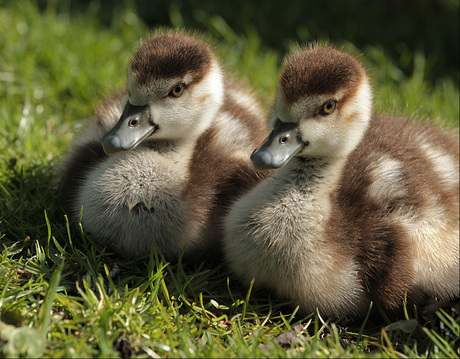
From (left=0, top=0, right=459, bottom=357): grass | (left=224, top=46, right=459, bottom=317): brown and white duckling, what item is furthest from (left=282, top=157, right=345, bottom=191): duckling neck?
(left=0, top=0, right=459, bottom=357): grass

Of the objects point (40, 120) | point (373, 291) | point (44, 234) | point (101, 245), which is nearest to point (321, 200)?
point (373, 291)

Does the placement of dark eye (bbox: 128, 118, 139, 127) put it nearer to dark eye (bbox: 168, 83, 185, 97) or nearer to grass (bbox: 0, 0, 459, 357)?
dark eye (bbox: 168, 83, 185, 97)

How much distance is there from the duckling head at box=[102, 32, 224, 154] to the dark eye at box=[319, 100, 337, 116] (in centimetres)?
61

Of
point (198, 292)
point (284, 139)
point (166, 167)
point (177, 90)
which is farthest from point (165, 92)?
point (198, 292)

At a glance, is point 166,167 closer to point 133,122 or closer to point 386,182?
point 133,122

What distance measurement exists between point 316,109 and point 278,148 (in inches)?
8.6

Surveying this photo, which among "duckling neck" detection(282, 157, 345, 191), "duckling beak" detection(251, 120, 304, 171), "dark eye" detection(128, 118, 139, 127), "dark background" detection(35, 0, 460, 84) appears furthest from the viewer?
"dark background" detection(35, 0, 460, 84)

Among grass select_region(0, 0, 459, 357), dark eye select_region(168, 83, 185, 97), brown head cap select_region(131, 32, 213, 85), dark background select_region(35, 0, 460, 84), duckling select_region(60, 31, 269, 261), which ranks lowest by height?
grass select_region(0, 0, 459, 357)

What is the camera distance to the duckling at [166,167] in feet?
8.91

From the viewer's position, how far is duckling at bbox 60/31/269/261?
272 centimetres

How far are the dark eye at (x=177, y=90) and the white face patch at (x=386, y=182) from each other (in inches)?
35.4

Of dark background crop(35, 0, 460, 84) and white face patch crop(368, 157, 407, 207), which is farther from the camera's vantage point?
dark background crop(35, 0, 460, 84)

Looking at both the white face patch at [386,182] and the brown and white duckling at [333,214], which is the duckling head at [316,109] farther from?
the white face patch at [386,182]

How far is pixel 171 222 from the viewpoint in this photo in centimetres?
273
